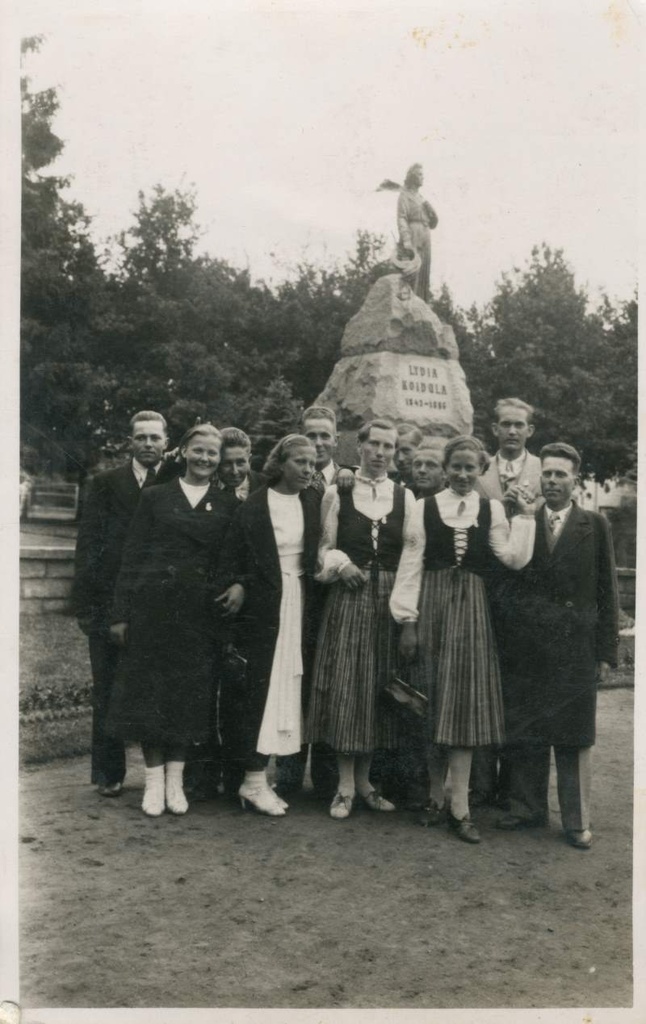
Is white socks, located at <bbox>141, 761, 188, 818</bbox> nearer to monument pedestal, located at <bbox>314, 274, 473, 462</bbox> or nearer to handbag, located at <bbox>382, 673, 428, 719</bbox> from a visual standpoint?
handbag, located at <bbox>382, 673, 428, 719</bbox>

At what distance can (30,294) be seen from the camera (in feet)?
12.0

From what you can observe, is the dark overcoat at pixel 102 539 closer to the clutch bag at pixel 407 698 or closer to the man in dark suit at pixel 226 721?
the man in dark suit at pixel 226 721

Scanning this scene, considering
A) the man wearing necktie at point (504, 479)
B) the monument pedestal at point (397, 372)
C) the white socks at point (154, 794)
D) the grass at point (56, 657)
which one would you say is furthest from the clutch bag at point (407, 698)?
the monument pedestal at point (397, 372)

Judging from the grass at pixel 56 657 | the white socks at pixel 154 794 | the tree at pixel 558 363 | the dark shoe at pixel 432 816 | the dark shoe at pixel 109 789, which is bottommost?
the dark shoe at pixel 432 816

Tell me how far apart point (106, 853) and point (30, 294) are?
7.49 ft

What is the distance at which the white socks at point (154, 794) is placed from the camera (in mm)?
3811

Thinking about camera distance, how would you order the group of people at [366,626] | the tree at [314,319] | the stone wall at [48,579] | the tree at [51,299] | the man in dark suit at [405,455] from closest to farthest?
1. the tree at [51,299]
2. the group of people at [366,626]
3. the stone wall at [48,579]
4. the man in dark suit at [405,455]
5. the tree at [314,319]

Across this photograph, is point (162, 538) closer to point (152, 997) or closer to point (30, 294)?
point (30, 294)

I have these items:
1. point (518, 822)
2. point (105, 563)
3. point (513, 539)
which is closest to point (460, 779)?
point (518, 822)

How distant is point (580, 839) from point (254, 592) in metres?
1.74

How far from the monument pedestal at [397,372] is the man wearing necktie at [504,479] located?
2.69m

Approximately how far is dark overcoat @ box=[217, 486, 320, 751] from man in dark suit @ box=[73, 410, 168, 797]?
1.83 feet

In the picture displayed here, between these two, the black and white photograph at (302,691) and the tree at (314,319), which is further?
the tree at (314,319)

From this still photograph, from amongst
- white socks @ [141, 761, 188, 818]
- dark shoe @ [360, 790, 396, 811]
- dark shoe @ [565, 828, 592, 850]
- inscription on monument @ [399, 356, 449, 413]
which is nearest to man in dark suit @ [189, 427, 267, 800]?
white socks @ [141, 761, 188, 818]
